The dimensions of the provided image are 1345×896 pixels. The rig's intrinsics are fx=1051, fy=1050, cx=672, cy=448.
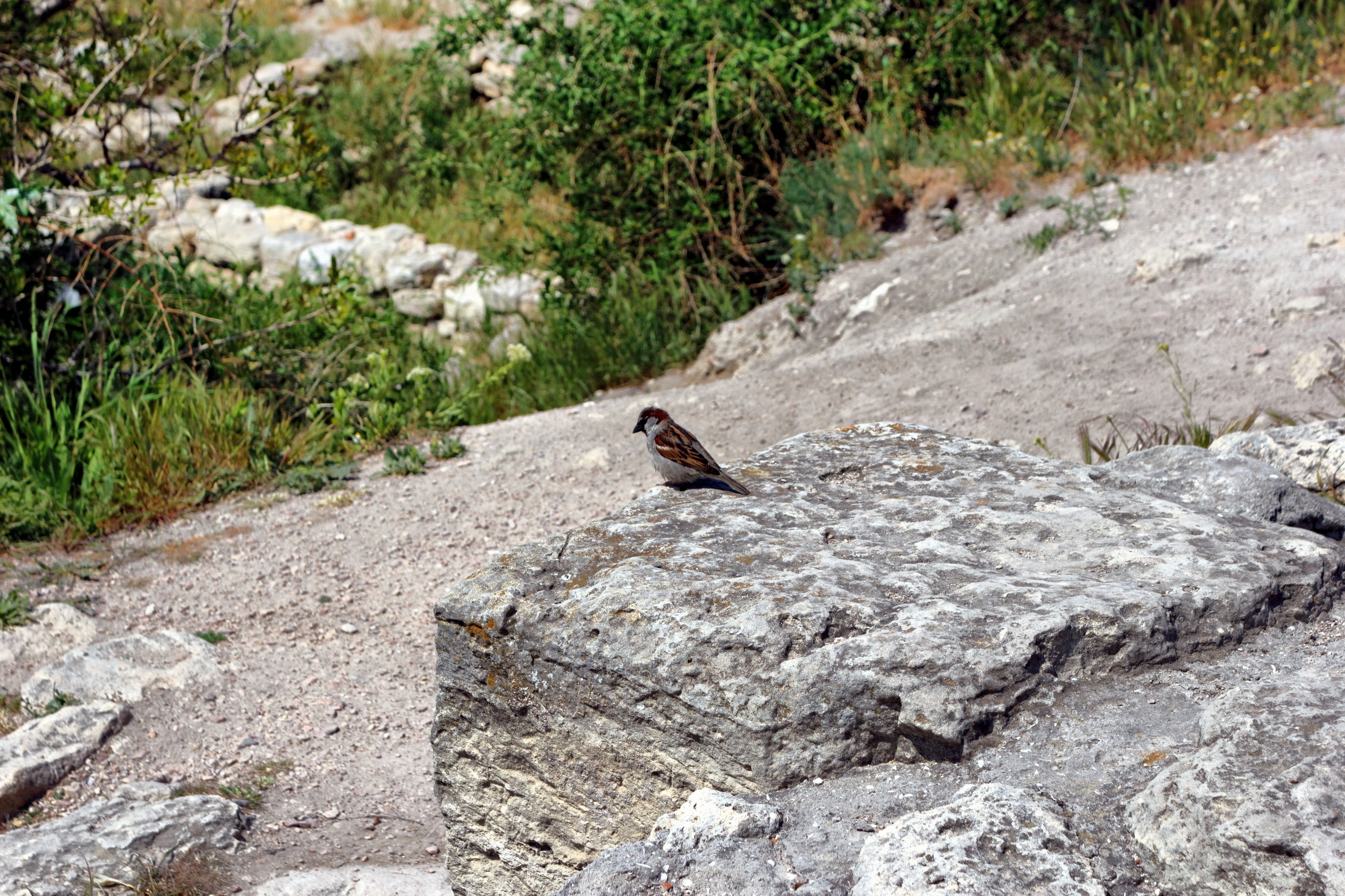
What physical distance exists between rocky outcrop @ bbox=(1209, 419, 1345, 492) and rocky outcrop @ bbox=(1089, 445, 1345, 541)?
261mm

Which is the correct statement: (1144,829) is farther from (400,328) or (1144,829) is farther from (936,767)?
(400,328)

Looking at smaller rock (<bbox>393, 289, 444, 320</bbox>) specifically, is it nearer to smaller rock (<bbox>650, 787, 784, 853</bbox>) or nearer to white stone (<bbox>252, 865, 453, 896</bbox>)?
white stone (<bbox>252, 865, 453, 896</bbox>)

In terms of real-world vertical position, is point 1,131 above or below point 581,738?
above

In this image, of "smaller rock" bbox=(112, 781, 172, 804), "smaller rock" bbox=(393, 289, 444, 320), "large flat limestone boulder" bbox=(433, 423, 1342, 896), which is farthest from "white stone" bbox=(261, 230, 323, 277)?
"large flat limestone boulder" bbox=(433, 423, 1342, 896)

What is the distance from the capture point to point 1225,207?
659 centimetres

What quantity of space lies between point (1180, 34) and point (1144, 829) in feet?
26.5

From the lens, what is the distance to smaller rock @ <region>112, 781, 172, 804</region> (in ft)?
11.9

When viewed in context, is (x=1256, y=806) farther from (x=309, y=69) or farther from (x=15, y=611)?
(x=309, y=69)

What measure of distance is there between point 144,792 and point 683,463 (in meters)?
2.27

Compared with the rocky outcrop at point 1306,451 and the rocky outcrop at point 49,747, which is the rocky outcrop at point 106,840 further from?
the rocky outcrop at point 1306,451

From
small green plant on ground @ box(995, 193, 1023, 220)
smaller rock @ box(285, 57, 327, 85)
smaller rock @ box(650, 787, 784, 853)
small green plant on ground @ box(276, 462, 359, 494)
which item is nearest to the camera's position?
smaller rock @ box(650, 787, 784, 853)

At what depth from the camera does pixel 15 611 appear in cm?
472

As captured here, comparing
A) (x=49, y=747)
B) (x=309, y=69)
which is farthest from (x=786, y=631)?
(x=309, y=69)

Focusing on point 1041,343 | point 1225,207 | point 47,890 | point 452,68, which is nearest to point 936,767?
point 47,890
